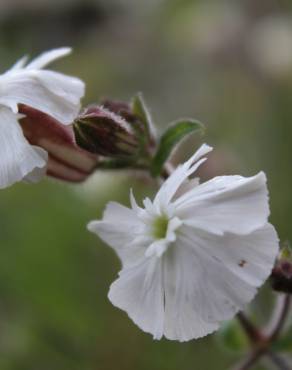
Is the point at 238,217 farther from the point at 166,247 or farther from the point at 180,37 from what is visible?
the point at 180,37

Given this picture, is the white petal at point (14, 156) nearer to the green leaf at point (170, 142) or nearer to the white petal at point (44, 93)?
the white petal at point (44, 93)

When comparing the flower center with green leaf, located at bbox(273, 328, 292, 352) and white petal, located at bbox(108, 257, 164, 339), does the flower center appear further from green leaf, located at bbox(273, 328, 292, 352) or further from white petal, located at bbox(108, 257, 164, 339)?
green leaf, located at bbox(273, 328, 292, 352)

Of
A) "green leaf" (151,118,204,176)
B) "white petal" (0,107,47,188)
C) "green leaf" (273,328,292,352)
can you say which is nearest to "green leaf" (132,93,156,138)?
"green leaf" (151,118,204,176)

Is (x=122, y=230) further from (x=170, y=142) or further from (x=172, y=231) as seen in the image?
(x=170, y=142)

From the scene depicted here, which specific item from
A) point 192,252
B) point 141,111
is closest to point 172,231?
point 192,252

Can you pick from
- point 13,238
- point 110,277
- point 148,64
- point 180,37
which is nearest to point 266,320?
point 110,277

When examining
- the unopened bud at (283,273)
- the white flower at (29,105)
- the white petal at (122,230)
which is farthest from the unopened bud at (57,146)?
the unopened bud at (283,273)

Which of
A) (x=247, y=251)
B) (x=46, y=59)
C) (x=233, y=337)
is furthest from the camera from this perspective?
(x=233, y=337)
